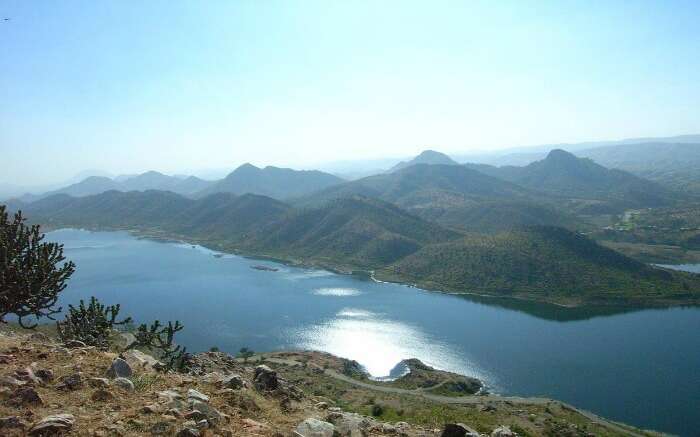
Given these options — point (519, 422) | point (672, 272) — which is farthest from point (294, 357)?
point (672, 272)

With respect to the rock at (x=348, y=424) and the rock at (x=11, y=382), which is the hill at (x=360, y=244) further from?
the rock at (x=11, y=382)

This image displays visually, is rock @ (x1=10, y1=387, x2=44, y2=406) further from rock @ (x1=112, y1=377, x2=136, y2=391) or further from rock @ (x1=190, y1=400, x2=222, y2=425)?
rock @ (x1=190, y1=400, x2=222, y2=425)

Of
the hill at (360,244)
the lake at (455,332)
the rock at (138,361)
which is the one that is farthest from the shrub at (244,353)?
the hill at (360,244)

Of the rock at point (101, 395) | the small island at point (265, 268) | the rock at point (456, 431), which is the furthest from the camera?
the small island at point (265, 268)

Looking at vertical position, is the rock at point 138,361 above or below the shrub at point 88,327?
above

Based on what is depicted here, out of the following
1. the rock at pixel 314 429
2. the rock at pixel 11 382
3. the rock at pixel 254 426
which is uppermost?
the rock at pixel 11 382

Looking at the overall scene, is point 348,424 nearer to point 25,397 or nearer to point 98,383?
point 98,383

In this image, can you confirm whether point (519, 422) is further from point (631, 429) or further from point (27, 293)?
point (27, 293)

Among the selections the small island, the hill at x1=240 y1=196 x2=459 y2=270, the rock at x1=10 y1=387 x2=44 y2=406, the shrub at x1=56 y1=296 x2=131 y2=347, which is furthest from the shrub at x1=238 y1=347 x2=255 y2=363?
the hill at x1=240 y1=196 x2=459 y2=270
